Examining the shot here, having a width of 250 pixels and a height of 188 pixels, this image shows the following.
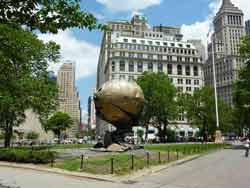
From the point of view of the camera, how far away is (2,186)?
1097 centimetres

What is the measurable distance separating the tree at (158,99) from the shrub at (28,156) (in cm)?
4197

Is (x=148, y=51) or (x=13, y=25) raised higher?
(x=148, y=51)

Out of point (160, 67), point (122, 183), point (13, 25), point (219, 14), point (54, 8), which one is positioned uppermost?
point (219, 14)

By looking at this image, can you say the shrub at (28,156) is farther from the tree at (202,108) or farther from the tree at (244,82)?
the tree at (202,108)

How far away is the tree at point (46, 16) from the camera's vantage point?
26.7 ft

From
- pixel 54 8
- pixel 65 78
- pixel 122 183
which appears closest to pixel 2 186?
pixel 122 183

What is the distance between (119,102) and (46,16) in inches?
643

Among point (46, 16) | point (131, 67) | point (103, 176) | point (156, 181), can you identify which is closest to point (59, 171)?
point (103, 176)

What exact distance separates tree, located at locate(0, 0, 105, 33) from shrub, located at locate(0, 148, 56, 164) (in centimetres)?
1099

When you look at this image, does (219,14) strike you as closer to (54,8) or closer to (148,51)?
(148,51)

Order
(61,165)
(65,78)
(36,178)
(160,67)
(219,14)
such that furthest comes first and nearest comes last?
(65,78), (219,14), (160,67), (61,165), (36,178)

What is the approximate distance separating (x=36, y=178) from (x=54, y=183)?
169 cm

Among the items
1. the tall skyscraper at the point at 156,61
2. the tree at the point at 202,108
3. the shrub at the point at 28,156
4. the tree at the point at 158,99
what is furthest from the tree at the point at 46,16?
the tall skyscraper at the point at 156,61

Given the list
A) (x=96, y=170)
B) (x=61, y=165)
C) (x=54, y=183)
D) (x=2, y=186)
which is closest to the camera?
(x=2, y=186)
